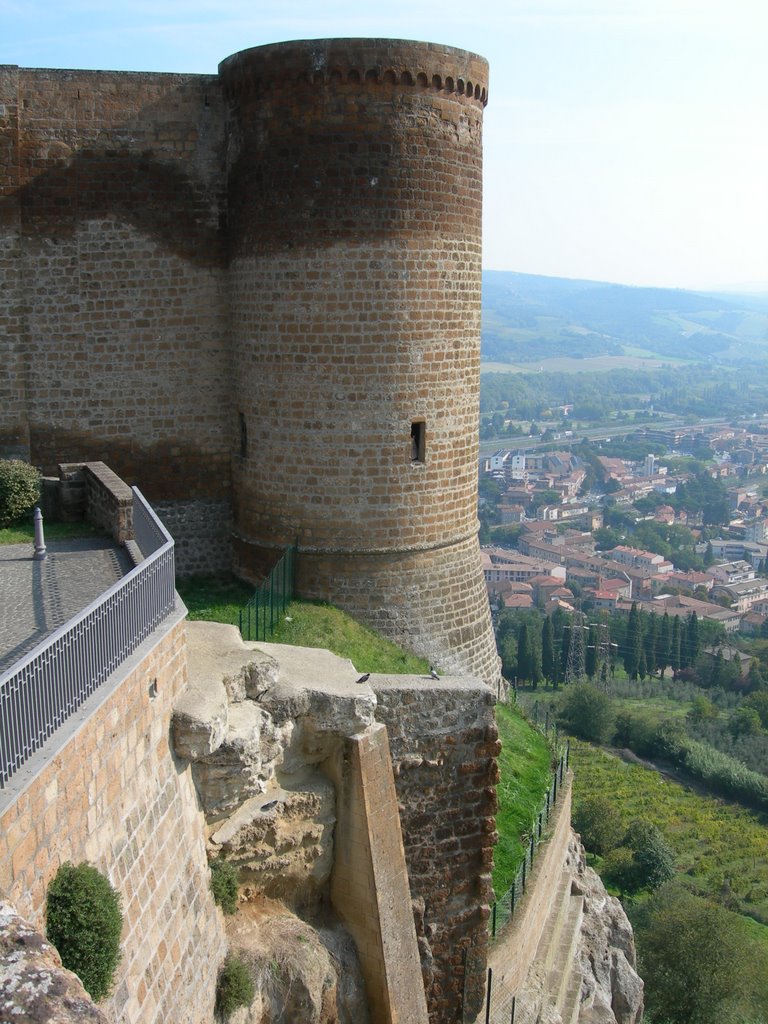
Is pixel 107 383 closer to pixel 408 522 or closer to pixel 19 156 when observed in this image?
pixel 19 156

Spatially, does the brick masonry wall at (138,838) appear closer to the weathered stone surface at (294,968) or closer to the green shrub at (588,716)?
the weathered stone surface at (294,968)

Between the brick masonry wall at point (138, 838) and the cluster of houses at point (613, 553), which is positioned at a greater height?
the brick masonry wall at point (138, 838)

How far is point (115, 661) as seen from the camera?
7500 mm

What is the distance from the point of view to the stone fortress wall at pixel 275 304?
14.5 m

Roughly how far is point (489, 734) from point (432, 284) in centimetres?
629

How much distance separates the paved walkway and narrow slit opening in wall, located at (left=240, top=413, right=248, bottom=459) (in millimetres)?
4171

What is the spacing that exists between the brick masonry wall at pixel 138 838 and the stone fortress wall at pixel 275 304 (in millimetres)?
6622

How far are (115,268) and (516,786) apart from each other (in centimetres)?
932

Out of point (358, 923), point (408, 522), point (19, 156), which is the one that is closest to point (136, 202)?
point (19, 156)

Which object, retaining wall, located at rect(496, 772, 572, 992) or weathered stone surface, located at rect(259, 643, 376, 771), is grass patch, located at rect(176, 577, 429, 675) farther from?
→ weathered stone surface, located at rect(259, 643, 376, 771)

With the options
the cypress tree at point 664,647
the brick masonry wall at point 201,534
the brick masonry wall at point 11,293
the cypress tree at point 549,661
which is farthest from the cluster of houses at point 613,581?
the brick masonry wall at point 11,293

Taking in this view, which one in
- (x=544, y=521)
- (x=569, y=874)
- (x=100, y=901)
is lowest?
(x=544, y=521)

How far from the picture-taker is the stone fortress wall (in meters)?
14.5

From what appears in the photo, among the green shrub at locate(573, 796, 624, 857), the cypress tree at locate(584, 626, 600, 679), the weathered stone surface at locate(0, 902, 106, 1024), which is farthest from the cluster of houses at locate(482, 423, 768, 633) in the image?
the weathered stone surface at locate(0, 902, 106, 1024)
